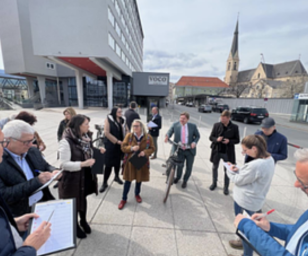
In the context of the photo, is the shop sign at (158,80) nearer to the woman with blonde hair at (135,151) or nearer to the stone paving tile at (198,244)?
the woman with blonde hair at (135,151)

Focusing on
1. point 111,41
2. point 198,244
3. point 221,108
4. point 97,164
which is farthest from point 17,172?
point 221,108

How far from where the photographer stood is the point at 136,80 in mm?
31078

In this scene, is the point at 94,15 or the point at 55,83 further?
the point at 55,83

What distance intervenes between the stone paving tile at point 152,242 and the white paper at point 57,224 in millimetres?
1238

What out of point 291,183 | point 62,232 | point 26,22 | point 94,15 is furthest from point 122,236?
point 26,22

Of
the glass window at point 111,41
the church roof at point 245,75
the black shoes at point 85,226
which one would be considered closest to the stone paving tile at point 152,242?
the black shoes at point 85,226

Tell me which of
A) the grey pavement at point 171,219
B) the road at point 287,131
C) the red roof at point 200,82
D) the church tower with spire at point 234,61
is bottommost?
the road at point 287,131

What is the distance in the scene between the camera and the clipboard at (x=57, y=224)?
45.6 inches

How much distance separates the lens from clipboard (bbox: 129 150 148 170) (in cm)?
284

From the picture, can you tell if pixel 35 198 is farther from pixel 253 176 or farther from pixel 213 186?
pixel 213 186

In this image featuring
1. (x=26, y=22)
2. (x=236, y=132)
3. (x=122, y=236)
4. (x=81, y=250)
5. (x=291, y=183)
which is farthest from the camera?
(x=26, y=22)

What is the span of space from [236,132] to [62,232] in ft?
11.5

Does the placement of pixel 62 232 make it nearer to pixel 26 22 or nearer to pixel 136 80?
pixel 136 80

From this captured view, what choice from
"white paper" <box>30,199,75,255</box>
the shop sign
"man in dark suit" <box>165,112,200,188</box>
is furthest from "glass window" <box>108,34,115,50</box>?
"white paper" <box>30,199,75,255</box>
